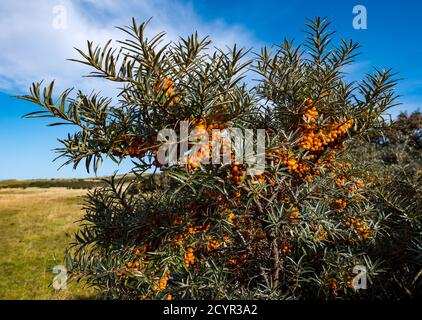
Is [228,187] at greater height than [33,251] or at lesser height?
greater

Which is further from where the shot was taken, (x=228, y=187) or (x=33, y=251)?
(x=33, y=251)

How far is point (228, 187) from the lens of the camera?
1.59 metres

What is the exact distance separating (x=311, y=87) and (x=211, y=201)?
3.14ft

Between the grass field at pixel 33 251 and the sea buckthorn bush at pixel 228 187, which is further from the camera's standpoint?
the grass field at pixel 33 251

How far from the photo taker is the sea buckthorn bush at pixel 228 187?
136 centimetres

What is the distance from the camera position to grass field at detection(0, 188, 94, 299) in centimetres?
686

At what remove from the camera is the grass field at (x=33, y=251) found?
686cm

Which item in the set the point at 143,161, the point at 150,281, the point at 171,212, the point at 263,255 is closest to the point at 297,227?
the point at 263,255

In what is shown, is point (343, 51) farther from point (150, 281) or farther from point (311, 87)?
point (150, 281)

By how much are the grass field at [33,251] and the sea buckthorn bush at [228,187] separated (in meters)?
0.71

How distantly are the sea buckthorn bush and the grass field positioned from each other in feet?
2.34

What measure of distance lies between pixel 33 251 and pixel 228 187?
1165cm

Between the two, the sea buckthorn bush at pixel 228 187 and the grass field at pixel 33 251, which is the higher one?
the sea buckthorn bush at pixel 228 187

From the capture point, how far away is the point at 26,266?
912cm
